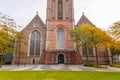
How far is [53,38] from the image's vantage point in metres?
36.4

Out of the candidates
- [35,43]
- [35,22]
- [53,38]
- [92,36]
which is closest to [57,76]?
[92,36]

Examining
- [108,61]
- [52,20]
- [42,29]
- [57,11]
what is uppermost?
[57,11]

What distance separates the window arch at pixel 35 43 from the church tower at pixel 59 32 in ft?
11.6

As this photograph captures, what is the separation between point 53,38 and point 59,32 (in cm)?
283

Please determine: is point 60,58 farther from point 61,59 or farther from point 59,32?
point 59,32

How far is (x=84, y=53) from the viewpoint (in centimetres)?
3600

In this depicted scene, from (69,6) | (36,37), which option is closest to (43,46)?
(36,37)

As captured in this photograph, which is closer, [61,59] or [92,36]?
[92,36]

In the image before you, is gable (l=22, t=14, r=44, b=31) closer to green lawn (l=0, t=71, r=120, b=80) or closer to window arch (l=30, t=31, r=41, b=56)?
window arch (l=30, t=31, r=41, b=56)

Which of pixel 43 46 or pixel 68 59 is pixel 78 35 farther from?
pixel 43 46

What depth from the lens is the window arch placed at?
37.0 m

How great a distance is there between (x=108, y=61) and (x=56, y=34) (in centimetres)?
1660

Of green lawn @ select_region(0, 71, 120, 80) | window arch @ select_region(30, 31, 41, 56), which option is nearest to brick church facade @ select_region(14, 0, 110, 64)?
window arch @ select_region(30, 31, 41, 56)

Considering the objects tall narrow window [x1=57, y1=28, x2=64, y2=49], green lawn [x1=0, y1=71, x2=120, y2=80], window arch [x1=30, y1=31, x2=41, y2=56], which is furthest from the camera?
window arch [x1=30, y1=31, x2=41, y2=56]
